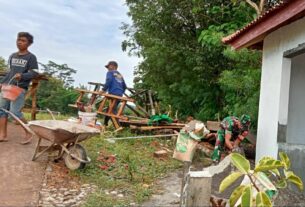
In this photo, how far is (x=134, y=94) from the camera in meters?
14.2

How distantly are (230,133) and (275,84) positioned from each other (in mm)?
1172

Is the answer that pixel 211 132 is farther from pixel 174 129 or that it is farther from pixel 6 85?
pixel 6 85

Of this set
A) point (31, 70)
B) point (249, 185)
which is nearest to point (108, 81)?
point (31, 70)

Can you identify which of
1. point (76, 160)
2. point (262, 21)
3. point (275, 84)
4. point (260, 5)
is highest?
point (260, 5)

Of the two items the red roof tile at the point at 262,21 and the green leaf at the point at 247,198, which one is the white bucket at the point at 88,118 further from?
the green leaf at the point at 247,198

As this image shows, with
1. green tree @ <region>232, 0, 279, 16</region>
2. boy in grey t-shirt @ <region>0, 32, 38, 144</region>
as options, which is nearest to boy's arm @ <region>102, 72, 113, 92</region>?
boy in grey t-shirt @ <region>0, 32, 38, 144</region>

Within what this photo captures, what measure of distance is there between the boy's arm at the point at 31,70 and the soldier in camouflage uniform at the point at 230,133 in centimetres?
336

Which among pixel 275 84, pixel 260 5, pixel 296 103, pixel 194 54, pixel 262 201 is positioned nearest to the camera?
pixel 262 201

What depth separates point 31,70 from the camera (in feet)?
22.6

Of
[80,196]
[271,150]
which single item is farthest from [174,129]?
[80,196]

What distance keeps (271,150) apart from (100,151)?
293 cm

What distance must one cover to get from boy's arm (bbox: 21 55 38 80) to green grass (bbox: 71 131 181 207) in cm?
163

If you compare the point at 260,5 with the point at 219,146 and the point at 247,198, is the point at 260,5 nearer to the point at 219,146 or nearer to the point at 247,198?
the point at 219,146

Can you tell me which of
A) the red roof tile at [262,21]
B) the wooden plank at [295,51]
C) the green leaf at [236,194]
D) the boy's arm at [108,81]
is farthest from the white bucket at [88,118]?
the green leaf at [236,194]
